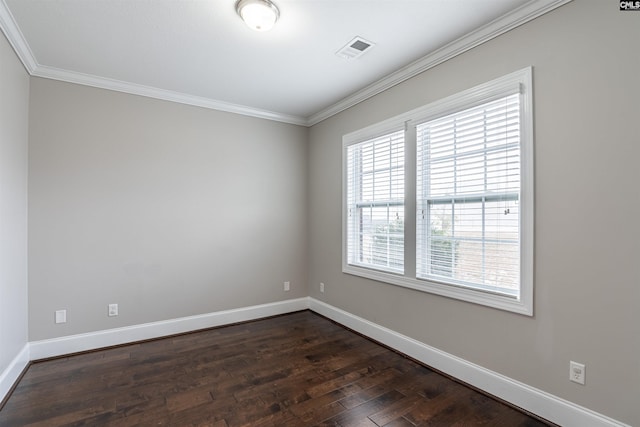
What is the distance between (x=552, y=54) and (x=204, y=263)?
3.74 m

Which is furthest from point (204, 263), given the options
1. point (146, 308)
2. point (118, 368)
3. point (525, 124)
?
point (525, 124)

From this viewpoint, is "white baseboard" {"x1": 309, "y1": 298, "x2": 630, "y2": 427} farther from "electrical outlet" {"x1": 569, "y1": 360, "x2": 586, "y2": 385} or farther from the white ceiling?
the white ceiling

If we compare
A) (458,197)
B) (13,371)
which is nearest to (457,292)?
(458,197)

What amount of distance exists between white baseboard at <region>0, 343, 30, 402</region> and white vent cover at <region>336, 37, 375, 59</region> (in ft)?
11.7

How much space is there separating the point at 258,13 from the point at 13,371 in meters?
3.25

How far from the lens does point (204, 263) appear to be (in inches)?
147

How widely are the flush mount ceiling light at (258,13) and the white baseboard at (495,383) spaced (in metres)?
2.89

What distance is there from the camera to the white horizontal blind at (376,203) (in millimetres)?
3152

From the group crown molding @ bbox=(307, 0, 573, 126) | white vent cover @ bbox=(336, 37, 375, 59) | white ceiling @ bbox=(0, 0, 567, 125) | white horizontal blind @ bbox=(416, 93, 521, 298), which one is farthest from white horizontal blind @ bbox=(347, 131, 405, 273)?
white vent cover @ bbox=(336, 37, 375, 59)

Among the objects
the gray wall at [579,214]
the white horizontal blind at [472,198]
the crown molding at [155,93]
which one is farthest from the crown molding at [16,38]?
the gray wall at [579,214]

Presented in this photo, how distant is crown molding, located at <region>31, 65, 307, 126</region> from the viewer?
9.59 feet

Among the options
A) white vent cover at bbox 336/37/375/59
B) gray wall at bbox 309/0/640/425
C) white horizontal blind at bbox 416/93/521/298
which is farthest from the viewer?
white vent cover at bbox 336/37/375/59

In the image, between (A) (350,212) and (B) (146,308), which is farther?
(A) (350,212)

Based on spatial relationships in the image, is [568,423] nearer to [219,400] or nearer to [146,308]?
[219,400]
